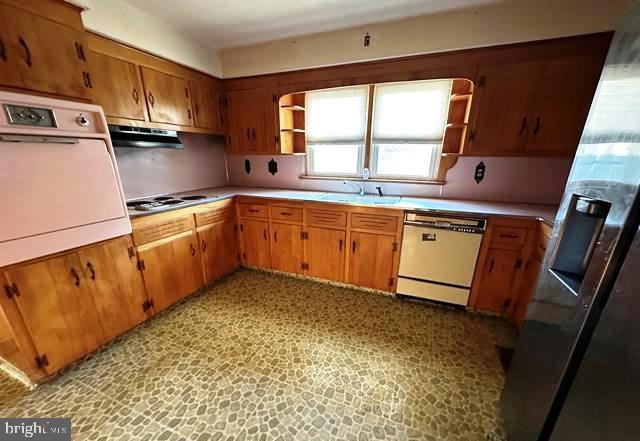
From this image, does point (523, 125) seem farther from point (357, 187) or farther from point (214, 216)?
point (214, 216)

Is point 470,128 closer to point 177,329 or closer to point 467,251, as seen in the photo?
point 467,251

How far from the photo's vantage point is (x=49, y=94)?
4.71ft

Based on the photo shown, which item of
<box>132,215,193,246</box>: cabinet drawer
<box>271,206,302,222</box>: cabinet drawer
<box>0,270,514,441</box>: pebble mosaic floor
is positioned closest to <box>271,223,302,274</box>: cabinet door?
<box>271,206,302,222</box>: cabinet drawer

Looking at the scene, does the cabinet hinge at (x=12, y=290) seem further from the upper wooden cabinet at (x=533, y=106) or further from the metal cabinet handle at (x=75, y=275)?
the upper wooden cabinet at (x=533, y=106)

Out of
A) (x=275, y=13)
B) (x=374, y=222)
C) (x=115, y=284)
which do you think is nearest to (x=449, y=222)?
(x=374, y=222)

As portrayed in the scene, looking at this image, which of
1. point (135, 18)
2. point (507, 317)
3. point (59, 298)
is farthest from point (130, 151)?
point (507, 317)

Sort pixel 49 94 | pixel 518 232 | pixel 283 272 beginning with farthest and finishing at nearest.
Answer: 1. pixel 283 272
2. pixel 518 232
3. pixel 49 94

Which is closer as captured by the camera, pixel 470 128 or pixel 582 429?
pixel 582 429

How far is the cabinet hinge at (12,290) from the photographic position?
131cm

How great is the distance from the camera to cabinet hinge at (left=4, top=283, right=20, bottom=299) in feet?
4.30

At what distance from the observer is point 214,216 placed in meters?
2.58

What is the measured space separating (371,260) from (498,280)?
3.65ft

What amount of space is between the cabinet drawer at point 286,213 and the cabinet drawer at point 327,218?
Result: 0.12m

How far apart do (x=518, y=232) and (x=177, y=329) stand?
2992mm
